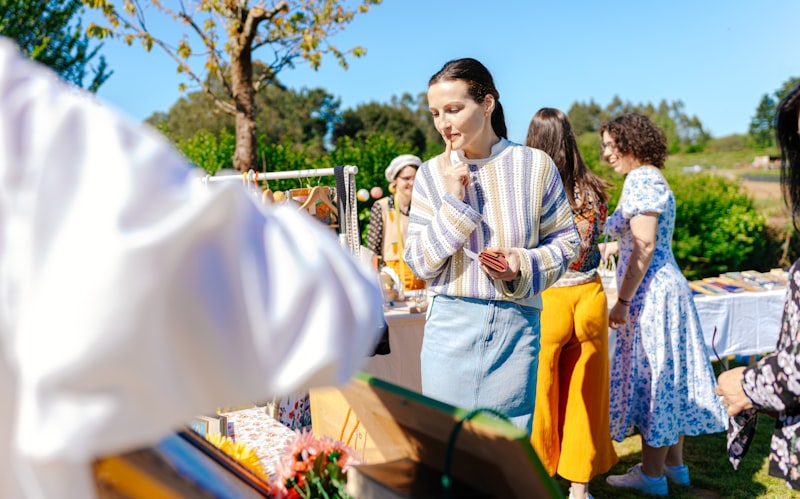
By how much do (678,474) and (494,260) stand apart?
231cm

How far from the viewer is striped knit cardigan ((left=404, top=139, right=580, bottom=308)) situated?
204 centimetres

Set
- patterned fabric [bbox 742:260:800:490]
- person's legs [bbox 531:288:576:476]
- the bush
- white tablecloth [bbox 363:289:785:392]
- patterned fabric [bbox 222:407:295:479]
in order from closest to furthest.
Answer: patterned fabric [bbox 742:260:800:490]
patterned fabric [bbox 222:407:295:479]
person's legs [bbox 531:288:576:476]
white tablecloth [bbox 363:289:785:392]
the bush

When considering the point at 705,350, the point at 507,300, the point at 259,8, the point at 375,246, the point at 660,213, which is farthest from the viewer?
the point at 259,8

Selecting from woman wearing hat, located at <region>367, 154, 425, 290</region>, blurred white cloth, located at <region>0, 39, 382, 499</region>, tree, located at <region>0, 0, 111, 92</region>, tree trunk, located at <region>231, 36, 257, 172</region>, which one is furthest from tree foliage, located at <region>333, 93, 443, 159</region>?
blurred white cloth, located at <region>0, 39, 382, 499</region>

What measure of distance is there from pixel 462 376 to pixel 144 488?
1.51 metres

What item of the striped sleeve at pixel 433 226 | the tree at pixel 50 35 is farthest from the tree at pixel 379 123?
the striped sleeve at pixel 433 226

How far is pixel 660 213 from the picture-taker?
128 inches

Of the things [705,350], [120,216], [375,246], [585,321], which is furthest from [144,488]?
[375,246]

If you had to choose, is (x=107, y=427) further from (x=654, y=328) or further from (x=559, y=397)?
(x=654, y=328)

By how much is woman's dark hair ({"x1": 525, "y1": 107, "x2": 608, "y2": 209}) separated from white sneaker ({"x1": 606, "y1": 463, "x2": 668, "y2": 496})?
1.48m

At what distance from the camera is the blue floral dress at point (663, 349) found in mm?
3363

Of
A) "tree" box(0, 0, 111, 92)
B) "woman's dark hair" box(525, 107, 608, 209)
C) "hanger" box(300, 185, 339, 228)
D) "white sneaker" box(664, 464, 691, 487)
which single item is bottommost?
"white sneaker" box(664, 464, 691, 487)

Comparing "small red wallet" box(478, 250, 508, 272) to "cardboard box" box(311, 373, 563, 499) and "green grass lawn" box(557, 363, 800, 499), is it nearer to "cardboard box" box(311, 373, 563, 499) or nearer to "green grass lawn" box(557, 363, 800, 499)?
"cardboard box" box(311, 373, 563, 499)

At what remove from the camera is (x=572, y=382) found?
3.02m
